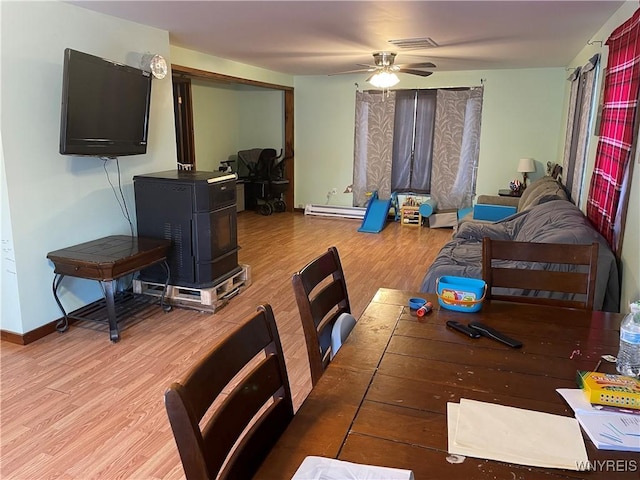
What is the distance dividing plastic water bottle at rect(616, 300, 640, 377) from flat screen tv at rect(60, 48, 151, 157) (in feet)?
10.0

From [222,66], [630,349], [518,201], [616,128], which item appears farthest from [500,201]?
[630,349]

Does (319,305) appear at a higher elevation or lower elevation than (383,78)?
lower

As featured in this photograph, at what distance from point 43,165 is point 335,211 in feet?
15.9

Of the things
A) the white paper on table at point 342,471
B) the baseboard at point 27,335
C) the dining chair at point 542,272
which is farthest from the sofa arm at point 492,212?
the white paper on table at point 342,471

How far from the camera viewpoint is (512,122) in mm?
6449

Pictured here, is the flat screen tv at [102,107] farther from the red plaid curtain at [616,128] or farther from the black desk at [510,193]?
the black desk at [510,193]

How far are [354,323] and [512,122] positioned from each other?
18.8ft

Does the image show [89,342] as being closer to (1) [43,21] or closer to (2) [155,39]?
(1) [43,21]

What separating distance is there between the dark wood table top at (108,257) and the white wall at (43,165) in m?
0.15

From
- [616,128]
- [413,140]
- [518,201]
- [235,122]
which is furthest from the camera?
[235,122]

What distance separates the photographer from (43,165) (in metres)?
3.02

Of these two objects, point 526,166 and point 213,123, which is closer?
point 526,166

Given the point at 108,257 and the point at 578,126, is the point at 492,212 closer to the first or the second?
the point at 578,126

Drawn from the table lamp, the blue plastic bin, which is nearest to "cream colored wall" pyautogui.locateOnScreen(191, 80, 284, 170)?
the table lamp
